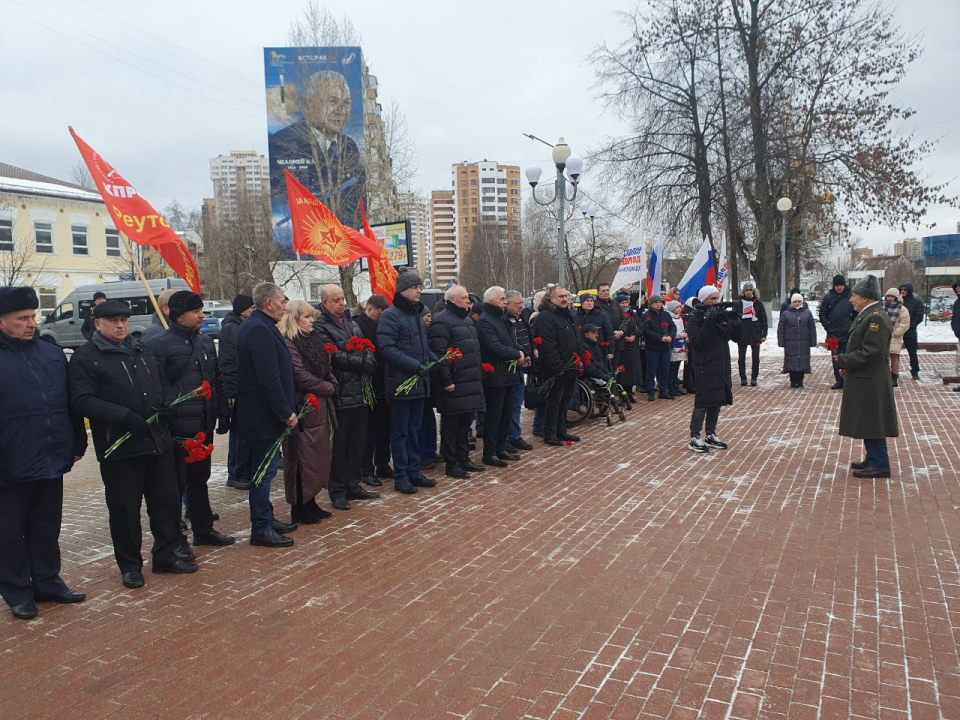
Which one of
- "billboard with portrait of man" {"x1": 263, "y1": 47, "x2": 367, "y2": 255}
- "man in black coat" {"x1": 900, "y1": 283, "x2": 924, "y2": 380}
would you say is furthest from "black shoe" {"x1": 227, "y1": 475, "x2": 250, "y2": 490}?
"billboard with portrait of man" {"x1": 263, "y1": 47, "x2": 367, "y2": 255}

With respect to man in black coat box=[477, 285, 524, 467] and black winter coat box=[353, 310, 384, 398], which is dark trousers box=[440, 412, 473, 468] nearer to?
man in black coat box=[477, 285, 524, 467]

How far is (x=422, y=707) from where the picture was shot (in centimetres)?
332

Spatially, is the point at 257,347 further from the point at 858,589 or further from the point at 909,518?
the point at 909,518

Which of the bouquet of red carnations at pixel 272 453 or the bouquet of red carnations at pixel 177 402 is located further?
the bouquet of red carnations at pixel 272 453

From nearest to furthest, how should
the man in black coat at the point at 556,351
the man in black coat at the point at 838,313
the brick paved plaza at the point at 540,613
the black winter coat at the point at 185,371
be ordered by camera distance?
the brick paved plaza at the point at 540,613 < the black winter coat at the point at 185,371 < the man in black coat at the point at 556,351 < the man in black coat at the point at 838,313

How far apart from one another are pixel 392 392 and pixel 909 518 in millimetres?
4818

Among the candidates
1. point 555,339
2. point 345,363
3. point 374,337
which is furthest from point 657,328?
point 345,363

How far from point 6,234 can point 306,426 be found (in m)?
39.0

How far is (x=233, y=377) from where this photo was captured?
6.92m

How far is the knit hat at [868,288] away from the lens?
292 inches

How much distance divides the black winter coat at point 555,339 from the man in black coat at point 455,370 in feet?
5.38

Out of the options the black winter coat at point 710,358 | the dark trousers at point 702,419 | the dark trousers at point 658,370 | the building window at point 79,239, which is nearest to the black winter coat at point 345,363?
the black winter coat at point 710,358

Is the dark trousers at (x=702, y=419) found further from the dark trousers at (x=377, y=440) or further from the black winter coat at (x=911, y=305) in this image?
the black winter coat at (x=911, y=305)

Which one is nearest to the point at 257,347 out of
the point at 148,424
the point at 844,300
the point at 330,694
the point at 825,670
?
the point at 148,424
